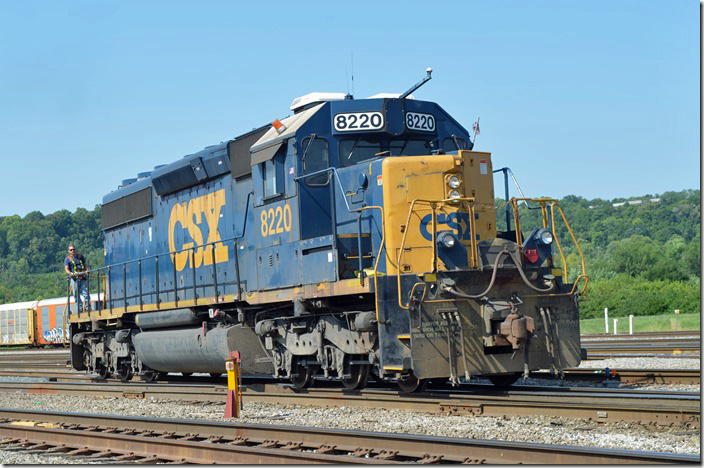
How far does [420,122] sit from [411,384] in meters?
3.55

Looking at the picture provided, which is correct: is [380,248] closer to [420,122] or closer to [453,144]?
[420,122]

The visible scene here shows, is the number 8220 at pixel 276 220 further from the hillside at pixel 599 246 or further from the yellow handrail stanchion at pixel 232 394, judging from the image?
the hillside at pixel 599 246

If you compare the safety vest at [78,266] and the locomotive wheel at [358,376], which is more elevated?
the safety vest at [78,266]

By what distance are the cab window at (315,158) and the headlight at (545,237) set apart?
9.51 ft

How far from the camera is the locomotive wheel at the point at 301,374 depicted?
40.1ft

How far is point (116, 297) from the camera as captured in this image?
59.2 ft

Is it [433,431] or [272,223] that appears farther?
[272,223]

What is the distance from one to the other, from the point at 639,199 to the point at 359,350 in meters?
151

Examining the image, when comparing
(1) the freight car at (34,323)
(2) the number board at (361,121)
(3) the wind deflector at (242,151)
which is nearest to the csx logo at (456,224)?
(2) the number board at (361,121)

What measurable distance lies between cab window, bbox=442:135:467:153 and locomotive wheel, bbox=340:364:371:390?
127 inches

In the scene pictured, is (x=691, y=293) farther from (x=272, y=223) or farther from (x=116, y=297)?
(x=272, y=223)

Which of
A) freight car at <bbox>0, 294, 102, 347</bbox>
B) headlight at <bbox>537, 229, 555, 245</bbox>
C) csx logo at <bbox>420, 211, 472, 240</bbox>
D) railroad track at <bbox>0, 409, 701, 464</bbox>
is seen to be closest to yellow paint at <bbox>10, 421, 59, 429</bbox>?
railroad track at <bbox>0, 409, 701, 464</bbox>

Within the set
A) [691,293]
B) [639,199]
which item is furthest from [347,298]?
[639,199]

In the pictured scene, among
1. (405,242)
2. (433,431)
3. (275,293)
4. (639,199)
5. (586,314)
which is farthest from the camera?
(639,199)
